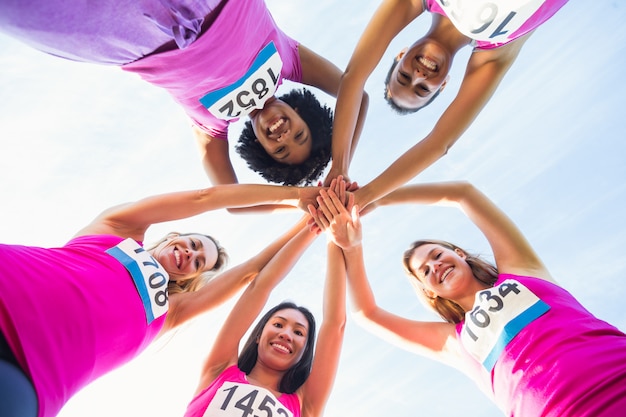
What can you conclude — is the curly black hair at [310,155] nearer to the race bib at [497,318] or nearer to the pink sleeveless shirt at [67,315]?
the pink sleeveless shirt at [67,315]

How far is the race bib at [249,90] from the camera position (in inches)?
114

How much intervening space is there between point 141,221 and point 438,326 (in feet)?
7.40

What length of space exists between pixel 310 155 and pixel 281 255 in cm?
87

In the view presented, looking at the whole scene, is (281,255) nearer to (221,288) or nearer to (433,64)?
(221,288)

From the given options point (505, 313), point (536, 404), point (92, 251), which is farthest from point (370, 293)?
point (92, 251)

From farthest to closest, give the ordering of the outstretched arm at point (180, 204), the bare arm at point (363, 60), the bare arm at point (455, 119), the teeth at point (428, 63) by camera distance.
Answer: the teeth at point (428, 63)
the outstretched arm at point (180, 204)
the bare arm at point (363, 60)
the bare arm at point (455, 119)

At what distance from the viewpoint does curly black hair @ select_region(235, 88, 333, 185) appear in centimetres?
370

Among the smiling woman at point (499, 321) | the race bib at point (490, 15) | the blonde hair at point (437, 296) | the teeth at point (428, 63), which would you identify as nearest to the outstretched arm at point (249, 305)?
the smiling woman at point (499, 321)

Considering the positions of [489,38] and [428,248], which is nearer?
[489,38]

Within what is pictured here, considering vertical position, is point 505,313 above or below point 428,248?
below

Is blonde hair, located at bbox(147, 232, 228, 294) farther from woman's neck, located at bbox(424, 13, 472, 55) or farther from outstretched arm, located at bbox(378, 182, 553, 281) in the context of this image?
woman's neck, located at bbox(424, 13, 472, 55)

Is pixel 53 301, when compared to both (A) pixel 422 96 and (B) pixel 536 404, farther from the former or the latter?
(A) pixel 422 96

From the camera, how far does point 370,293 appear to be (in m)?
3.75

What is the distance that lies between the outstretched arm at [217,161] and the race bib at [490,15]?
1.84m
